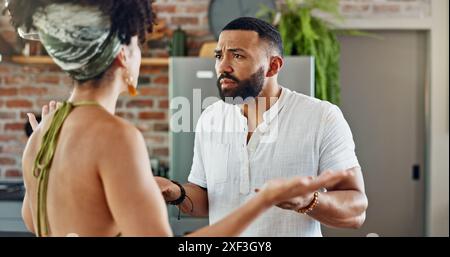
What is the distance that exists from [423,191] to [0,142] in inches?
72.6

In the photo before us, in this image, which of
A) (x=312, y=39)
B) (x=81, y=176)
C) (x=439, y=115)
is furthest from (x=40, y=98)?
(x=439, y=115)

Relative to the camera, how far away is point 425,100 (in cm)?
254

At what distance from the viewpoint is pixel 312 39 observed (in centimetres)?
147

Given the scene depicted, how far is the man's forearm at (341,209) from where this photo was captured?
83 centimetres

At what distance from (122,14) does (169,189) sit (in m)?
0.24

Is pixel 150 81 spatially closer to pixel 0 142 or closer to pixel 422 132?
pixel 0 142

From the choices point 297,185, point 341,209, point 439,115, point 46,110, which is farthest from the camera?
point 439,115

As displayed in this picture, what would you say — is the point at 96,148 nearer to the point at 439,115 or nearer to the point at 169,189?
the point at 169,189

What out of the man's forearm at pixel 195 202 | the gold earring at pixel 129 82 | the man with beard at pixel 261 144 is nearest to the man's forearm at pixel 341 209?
the man with beard at pixel 261 144

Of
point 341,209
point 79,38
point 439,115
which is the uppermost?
point 79,38

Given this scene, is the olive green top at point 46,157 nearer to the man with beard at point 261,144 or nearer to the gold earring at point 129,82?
the gold earring at point 129,82

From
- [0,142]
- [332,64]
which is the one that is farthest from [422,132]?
[0,142]

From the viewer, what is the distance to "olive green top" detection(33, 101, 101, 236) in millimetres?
699

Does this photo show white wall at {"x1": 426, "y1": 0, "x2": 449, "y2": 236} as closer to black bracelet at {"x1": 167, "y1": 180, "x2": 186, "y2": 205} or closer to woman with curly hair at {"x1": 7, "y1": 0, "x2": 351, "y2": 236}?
black bracelet at {"x1": 167, "y1": 180, "x2": 186, "y2": 205}
